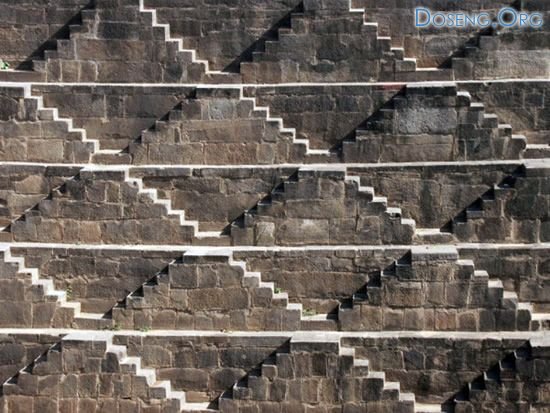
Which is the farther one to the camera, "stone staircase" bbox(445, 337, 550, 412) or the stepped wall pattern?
the stepped wall pattern

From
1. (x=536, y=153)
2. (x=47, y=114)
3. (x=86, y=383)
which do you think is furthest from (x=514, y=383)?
(x=47, y=114)

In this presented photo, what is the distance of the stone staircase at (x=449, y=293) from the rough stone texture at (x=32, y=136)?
5.22m

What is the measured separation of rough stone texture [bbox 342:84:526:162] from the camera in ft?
52.9

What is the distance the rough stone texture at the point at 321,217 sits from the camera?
→ 50.3ft

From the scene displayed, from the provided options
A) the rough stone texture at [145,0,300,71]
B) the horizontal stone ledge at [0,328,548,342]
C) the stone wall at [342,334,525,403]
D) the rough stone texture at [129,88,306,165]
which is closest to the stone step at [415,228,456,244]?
the horizontal stone ledge at [0,328,548,342]

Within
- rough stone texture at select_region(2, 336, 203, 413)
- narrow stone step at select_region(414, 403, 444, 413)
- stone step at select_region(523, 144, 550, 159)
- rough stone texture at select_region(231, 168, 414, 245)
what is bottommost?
narrow stone step at select_region(414, 403, 444, 413)

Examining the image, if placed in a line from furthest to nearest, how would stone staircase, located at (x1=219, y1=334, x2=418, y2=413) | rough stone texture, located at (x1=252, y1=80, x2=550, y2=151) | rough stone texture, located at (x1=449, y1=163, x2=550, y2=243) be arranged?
rough stone texture, located at (x1=252, y1=80, x2=550, y2=151)
rough stone texture, located at (x1=449, y1=163, x2=550, y2=243)
stone staircase, located at (x1=219, y1=334, x2=418, y2=413)

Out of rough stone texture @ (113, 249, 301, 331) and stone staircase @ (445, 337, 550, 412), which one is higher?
rough stone texture @ (113, 249, 301, 331)

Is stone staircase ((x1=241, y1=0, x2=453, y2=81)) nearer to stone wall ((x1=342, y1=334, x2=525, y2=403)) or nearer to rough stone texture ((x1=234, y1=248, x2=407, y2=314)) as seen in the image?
rough stone texture ((x1=234, y1=248, x2=407, y2=314))

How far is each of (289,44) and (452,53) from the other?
2922mm

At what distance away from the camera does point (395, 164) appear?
627 inches

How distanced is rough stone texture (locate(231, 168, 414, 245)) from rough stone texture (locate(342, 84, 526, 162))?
1.10 m

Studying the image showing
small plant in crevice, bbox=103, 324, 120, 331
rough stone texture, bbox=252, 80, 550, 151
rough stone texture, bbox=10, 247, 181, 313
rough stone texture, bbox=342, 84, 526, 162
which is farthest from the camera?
rough stone texture, bbox=252, 80, 550, 151

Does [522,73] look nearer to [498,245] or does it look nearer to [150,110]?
[498,245]
